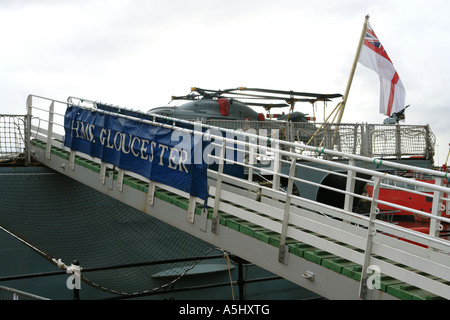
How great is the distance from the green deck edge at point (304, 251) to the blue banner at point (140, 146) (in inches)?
8.5

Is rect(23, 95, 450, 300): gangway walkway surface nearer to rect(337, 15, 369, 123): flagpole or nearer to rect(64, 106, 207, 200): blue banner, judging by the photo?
rect(64, 106, 207, 200): blue banner

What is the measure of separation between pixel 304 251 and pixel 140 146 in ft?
11.9

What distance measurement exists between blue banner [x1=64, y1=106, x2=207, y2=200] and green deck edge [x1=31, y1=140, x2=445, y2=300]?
0.22m

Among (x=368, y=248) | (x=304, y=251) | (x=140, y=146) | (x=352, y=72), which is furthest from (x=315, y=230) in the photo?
(x=352, y=72)

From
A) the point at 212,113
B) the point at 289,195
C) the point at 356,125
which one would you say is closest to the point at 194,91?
the point at 212,113

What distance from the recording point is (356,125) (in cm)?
1214

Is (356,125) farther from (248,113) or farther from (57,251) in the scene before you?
(57,251)

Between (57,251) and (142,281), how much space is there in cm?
213

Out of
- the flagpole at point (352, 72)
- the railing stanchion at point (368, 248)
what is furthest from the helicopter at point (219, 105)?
the railing stanchion at point (368, 248)

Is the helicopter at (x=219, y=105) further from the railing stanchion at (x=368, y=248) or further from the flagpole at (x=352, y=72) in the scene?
the railing stanchion at (x=368, y=248)

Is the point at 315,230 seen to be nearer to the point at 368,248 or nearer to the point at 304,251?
the point at 304,251

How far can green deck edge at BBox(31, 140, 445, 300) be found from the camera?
408cm

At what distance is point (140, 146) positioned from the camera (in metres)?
7.37
